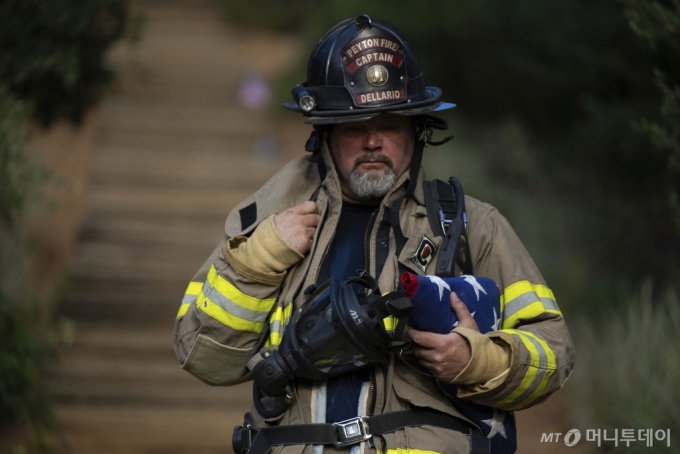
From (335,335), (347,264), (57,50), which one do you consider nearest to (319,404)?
(335,335)

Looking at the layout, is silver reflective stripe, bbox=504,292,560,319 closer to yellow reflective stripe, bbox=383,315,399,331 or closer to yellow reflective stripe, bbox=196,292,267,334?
yellow reflective stripe, bbox=383,315,399,331

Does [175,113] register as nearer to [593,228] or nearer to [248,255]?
[593,228]

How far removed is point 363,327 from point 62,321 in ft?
17.9

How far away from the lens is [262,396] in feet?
9.76

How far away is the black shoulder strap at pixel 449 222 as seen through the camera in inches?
114

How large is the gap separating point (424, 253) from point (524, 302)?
0.37 meters

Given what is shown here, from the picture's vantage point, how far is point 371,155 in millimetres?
3172

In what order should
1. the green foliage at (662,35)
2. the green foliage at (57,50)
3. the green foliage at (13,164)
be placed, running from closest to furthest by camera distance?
1. the green foliage at (662,35)
2. the green foliage at (13,164)
3. the green foliage at (57,50)

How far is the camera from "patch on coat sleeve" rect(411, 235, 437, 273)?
2943mm

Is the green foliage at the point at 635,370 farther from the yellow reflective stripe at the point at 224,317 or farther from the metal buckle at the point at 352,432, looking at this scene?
the yellow reflective stripe at the point at 224,317

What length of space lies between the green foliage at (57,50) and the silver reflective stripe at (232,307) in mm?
4271

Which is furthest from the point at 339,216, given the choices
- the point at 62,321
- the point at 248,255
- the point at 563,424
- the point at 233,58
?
the point at 233,58
